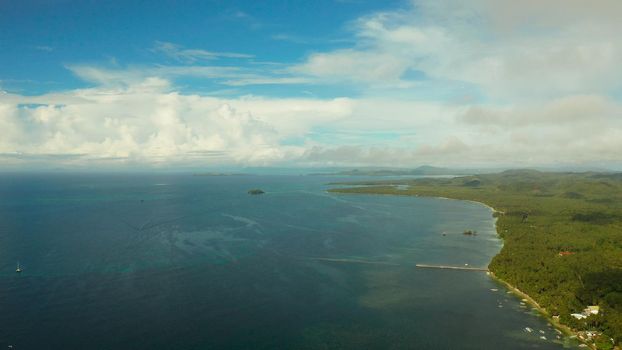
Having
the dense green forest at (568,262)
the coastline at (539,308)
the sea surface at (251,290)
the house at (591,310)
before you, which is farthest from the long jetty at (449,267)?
the house at (591,310)

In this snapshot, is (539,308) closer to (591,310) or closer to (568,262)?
(591,310)

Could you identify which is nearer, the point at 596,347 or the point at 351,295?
the point at 596,347

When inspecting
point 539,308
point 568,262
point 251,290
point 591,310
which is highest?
point 568,262

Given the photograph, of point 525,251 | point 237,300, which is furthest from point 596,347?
point 237,300

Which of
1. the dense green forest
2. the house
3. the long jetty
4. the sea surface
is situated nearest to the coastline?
the dense green forest

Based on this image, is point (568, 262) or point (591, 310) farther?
point (568, 262)

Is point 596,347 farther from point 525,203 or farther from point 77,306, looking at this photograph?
point 525,203

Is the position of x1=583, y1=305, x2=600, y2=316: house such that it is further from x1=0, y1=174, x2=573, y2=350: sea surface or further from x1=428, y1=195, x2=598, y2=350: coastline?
x1=0, y1=174, x2=573, y2=350: sea surface

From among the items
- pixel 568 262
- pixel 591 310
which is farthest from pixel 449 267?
pixel 591 310
